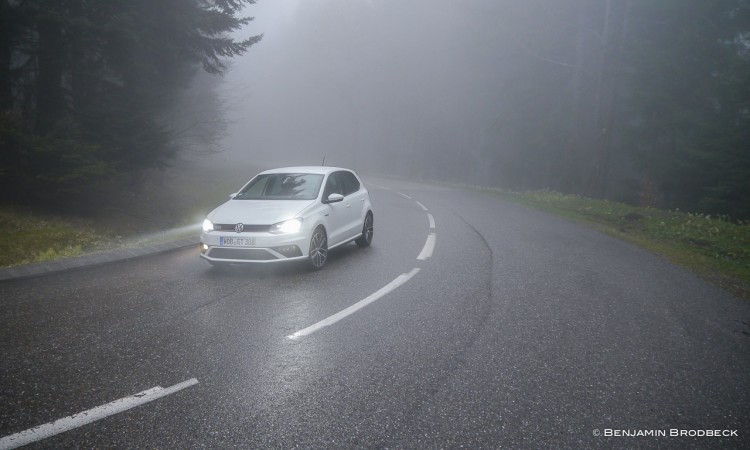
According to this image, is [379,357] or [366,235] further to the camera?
[366,235]

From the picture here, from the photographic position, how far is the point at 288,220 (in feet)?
24.0

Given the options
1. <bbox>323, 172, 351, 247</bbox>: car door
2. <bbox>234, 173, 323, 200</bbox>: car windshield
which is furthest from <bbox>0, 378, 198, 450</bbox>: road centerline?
<bbox>234, 173, 323, 200</bbox>: car windshield

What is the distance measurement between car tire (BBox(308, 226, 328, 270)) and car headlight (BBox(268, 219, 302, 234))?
377 mm

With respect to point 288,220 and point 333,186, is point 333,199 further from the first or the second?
point 288,220

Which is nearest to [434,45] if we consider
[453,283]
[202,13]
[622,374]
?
[202,13]

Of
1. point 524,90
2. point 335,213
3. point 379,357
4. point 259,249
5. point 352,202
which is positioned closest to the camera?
point 379,357

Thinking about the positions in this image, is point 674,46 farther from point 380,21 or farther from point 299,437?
point 299,437

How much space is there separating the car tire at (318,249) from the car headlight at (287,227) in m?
0.38

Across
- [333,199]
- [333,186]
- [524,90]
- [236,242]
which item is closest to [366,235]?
[333,186]

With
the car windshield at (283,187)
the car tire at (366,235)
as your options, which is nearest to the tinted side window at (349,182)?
the car tire at (366,235)

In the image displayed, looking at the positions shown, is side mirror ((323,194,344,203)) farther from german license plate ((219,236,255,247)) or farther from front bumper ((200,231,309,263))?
german license plate ((219,236,255,247))

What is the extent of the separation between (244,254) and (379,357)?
3.63m

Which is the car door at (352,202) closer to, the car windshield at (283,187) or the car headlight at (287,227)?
the car windshield at (283,187)

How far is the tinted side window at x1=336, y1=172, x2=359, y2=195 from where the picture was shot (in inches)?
380
